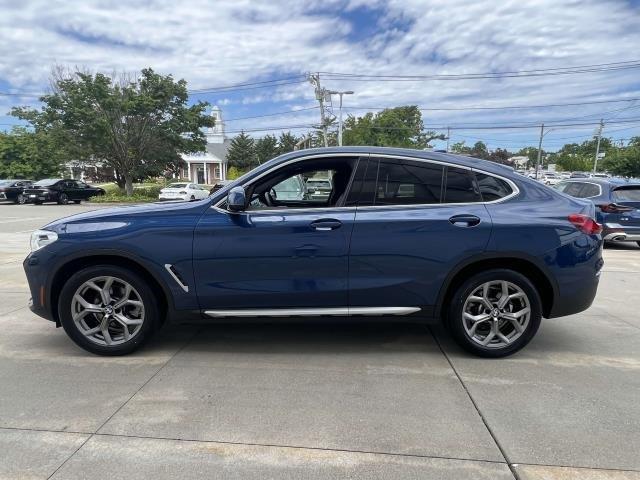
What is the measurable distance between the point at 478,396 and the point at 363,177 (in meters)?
1.94

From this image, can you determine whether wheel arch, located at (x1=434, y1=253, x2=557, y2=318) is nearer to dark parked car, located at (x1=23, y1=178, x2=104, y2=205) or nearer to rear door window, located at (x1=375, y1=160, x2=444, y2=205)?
rear door window, located at (x1=375, y1=160, x2=444, y2=205)

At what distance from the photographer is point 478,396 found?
3465 mm

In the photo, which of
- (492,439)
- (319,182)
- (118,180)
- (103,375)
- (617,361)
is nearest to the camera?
(492,439)

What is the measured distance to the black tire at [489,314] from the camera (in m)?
3.98

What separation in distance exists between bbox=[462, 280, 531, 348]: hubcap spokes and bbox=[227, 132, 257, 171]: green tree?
7151cm

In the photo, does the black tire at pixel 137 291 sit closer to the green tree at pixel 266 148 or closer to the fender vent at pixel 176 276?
the fender vent at pixel 176 276

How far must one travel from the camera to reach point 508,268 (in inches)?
159

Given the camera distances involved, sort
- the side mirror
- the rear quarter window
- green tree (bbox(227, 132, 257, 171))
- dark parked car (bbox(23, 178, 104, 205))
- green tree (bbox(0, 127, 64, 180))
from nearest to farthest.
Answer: the side mirror
the rear quarter window
dark parked car (bbox(23, 178, 104, 205))
green tree (bbox(0, 127, 64, 180))
green tree (bbox(227, 132, 257, 171))

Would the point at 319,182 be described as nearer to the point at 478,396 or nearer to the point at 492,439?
the point at 478,396

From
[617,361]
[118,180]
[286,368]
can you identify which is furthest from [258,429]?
[118,180]

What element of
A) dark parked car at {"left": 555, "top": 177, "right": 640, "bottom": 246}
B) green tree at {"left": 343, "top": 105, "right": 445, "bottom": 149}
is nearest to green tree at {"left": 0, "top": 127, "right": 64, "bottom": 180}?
green tree at {"left": 343, "top": 105, "right": 445, "bottom": 149}

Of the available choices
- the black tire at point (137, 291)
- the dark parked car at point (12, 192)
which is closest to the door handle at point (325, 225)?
the black tire at point (137, 291)

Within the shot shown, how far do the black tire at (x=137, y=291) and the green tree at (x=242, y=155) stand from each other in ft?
233

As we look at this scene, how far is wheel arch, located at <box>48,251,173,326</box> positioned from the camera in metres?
4.00
